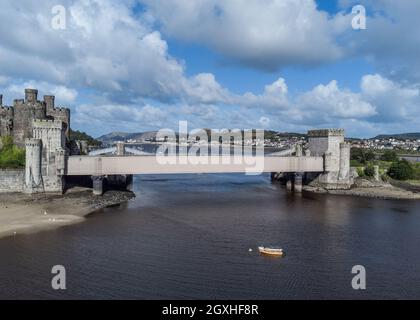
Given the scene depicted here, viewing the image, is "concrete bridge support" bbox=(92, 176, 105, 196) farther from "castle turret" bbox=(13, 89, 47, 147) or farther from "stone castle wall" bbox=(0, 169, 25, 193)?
"castle turret" bbox=(13, 89, 47, 147)

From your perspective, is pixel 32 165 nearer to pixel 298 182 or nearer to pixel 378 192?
pixel 298 182

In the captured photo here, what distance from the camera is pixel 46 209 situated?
3953 cm

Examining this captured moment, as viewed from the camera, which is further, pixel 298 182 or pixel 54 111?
pixel 298 182

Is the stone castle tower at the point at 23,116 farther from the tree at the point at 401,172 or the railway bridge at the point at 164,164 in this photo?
the tree at the point at 401,172

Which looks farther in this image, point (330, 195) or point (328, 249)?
point (330, 195)

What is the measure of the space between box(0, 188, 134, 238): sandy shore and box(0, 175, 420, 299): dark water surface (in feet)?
5.37

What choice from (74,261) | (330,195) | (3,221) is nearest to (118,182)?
(3,221)

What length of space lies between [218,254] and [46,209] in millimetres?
19644

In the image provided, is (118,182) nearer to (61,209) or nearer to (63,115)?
(63,115)

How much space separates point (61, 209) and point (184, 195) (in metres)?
17.4

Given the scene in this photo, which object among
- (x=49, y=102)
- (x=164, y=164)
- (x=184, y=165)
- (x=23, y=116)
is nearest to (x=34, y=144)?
(x=23, y=116)

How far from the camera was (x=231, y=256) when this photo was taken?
2702cm
